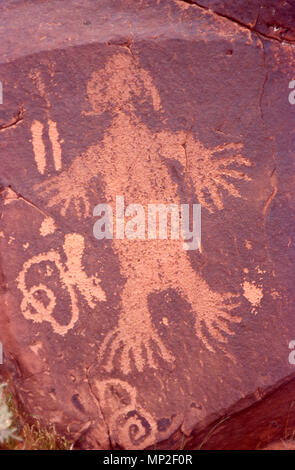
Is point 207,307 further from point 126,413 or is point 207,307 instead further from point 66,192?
point 66,192

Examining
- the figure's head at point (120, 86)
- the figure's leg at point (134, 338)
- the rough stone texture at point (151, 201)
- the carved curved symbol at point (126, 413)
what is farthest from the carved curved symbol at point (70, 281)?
the figure's head at point (120, 86)

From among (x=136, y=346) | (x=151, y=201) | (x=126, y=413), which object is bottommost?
(x=126, y=413)

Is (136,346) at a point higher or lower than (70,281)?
lower

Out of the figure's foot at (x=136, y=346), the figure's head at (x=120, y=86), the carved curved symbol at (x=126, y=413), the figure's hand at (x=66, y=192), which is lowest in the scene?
the carved curved symbol at (x=126, y=413)

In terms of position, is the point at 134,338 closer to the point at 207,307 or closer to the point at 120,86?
the point at 207,307

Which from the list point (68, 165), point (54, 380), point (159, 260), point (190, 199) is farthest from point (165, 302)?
point (68, 165)

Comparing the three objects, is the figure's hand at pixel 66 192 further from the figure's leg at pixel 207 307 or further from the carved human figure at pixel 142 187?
the figure's leg at pixel 207 307

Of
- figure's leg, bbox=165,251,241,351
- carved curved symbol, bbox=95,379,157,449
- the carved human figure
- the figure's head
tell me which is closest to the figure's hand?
the carved human figure

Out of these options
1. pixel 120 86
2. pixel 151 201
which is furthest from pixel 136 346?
pixel 120 86

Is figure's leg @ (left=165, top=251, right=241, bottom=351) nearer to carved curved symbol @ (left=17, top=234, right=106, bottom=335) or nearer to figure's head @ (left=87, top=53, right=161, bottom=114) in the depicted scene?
carved curved symbol @ (left=17, top=234, right=106, bottom=335)
